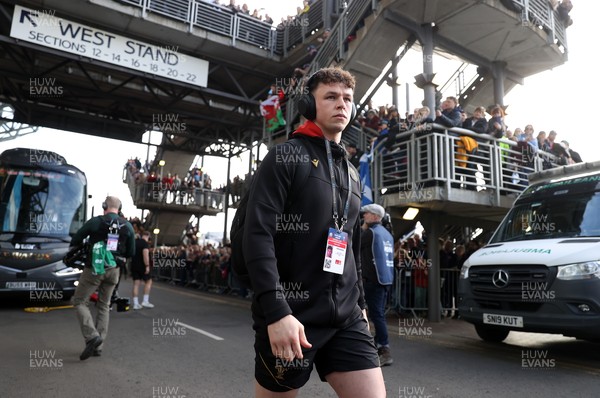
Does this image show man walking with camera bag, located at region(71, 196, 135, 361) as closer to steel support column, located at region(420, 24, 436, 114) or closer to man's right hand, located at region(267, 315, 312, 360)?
man's right hand, located at region(267, 315, 312, 360)

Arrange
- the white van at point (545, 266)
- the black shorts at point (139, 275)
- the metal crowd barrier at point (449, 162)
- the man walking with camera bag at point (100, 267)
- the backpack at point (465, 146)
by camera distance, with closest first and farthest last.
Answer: the white van at point (545, 266) → the man walking with camera bag at point (100, 267) → the metal crowd barrier at point (449, 162) → the backpack at point (465, 146) → the black shorts at point (139, 275)

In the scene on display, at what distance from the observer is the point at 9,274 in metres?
9.95

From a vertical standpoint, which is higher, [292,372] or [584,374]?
[292,372]

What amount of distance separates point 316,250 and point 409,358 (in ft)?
15.6

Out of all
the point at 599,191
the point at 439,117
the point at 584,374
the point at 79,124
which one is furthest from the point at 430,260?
the point at 79,124

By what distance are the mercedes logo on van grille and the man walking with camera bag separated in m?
5.05

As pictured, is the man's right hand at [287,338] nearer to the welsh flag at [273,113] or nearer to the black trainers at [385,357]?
the black trainers at [385,357]

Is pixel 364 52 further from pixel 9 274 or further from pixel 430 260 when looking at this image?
pixel 9 274

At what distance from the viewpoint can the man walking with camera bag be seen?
566 centimetres

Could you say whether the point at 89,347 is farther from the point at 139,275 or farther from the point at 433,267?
the point at 433,267

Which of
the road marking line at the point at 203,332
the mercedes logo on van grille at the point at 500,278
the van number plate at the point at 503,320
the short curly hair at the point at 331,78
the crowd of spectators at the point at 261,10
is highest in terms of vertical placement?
the crowd of spectators at the point at 261,10

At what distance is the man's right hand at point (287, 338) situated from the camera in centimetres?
175

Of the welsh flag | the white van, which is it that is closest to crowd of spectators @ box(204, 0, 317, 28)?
the welsh flag

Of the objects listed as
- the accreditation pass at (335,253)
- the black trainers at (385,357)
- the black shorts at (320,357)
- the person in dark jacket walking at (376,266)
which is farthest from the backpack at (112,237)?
the accreditation pass at (335,253)
